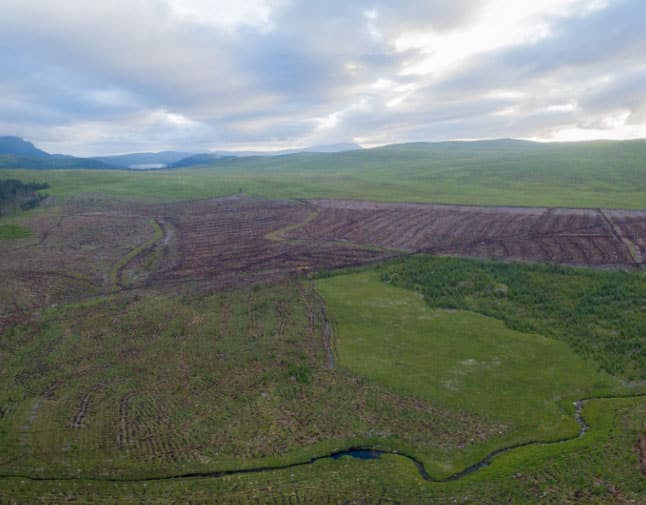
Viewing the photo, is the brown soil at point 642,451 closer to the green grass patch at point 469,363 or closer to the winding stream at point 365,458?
the winding stream at point 365,458

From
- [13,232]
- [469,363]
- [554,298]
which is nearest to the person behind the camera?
[469,363]

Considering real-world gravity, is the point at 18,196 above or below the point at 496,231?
above

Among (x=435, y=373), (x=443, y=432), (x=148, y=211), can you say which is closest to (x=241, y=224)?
(x=148, y=211)

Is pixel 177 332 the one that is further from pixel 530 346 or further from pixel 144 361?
pixel 530 346

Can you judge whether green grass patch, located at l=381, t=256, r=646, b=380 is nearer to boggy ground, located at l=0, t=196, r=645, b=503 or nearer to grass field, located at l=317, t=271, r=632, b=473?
grass field, located at l=317, t=271, r=632, b=473

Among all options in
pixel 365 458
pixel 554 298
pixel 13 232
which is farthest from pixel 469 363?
pixel 13 232

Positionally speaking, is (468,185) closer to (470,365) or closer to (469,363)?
(469,363)
